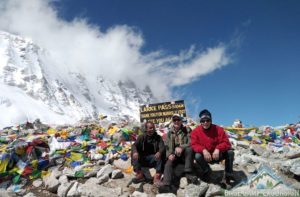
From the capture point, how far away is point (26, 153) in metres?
10.9

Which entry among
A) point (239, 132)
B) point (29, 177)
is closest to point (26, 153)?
point (29, 177)

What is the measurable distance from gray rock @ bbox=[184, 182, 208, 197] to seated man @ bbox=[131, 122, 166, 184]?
913 millimetres

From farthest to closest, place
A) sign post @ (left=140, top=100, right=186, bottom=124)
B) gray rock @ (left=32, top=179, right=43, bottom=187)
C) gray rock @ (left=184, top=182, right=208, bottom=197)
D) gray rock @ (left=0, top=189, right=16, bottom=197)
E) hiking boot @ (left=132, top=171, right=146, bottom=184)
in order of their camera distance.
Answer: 1. sign post @ (left=140, top=100, right=186, bottom=124)
2. gray rock @ (left=32, top=179, right=43, bottom=187)
3. gray rock @ (left=0, top=189, right=16, bottom=197)
4. hiking boot @ (left=132, top=171, right=146, bottom=184)
5. gray rock @ (left=184, top=182, right=208, bottom=197)

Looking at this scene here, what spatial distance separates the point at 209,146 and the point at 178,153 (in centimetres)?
67

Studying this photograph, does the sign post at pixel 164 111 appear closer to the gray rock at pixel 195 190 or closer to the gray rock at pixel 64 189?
the gray rock at pixel 64 189

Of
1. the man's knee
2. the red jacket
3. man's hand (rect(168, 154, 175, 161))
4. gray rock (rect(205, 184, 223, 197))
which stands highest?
the red jacket

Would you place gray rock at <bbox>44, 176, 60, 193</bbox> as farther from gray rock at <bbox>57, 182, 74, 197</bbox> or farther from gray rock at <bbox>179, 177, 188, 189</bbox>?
gray rock at <bbox>179, 177, 188, 189</bbox>

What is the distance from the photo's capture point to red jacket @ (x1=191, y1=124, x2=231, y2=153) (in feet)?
25.2

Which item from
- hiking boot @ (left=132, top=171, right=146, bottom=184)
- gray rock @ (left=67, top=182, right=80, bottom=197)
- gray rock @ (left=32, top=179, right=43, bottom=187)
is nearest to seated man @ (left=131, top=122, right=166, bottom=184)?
hiking boot @ (left=132, top=171, right=146, bottom=184)

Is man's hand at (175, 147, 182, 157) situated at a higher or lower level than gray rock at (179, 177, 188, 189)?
higher

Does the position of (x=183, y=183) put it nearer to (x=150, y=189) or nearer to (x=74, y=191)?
(x=150, y=189)

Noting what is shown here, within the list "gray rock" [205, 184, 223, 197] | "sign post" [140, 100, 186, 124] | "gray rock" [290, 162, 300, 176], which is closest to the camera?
"gray rock" [205, 184, 223, 197]

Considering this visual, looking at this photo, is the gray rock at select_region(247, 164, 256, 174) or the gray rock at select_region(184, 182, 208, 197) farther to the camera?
the gray rock at select_region(247, 164, 256, 174)

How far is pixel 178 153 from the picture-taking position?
7855mm
